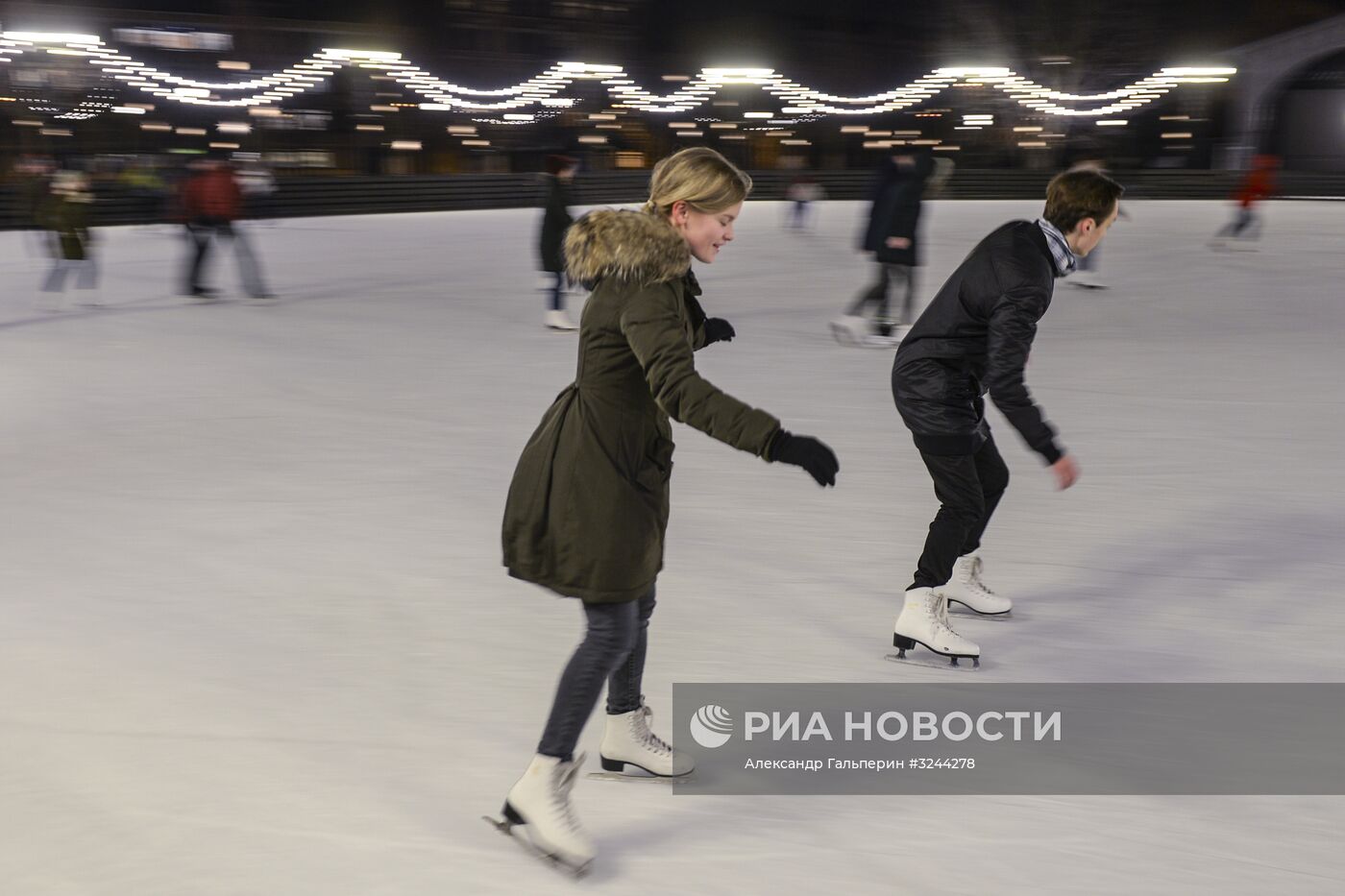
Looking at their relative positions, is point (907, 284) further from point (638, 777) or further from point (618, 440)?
point (618, 440)

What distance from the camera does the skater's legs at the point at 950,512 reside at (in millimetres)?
3385

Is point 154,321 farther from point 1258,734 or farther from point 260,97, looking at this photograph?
point 260,97

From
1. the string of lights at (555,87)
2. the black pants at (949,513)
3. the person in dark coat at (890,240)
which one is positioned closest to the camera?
the black pants at (949,513)

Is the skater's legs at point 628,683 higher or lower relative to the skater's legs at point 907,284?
higher

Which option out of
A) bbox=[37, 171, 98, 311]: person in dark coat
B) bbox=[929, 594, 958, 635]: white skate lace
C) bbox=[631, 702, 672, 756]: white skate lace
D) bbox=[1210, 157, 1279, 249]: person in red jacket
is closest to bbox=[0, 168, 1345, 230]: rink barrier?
bbox=[1210, 157, 1279, 249]: person in red jacket

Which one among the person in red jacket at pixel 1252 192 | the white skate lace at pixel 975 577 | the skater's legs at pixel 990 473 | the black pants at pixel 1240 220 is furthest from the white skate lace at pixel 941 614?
the black pants at pixel 1240 220

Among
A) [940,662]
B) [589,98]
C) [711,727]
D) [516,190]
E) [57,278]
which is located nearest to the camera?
[711,727]

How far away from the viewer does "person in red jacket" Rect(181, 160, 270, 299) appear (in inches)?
465

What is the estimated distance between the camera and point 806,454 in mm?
2170

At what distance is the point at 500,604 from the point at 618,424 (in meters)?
1.72

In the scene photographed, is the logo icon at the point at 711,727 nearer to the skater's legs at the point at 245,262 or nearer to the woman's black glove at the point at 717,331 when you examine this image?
the woman's black glove at the point at 717,331

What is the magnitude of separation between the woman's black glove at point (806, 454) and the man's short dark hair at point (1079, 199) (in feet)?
4.56

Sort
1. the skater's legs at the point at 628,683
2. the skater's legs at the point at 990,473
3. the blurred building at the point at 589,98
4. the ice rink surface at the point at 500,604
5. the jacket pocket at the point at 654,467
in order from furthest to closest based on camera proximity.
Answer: the blurred building at the point at 589,98, the skater's legs at the point at 990,473, the skater's legs at the point at 628,683, the ice rink surface at the point at 500,604, the jacket pocket at the point at 654,467

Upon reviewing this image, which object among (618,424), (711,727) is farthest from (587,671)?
(711,727)
